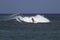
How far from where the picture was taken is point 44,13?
207ft

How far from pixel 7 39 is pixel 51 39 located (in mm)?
2839

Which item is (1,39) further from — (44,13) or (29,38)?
(44,13)

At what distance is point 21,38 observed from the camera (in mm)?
20953

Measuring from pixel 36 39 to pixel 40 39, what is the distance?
300 mm

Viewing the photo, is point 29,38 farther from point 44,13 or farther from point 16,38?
point 44,13

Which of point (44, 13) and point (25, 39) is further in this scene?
point (44, 13)

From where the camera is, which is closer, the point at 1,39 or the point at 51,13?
the point at 1,39

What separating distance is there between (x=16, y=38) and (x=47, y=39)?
2.01 metres

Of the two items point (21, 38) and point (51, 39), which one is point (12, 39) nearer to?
point (21, 38)

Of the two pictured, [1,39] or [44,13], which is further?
[44,13]

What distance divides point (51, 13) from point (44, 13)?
6.15 feet

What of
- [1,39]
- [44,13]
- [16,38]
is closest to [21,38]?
[16,38]

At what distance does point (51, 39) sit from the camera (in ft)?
67.7

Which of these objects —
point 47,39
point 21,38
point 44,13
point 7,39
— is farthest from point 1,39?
point 44,13
